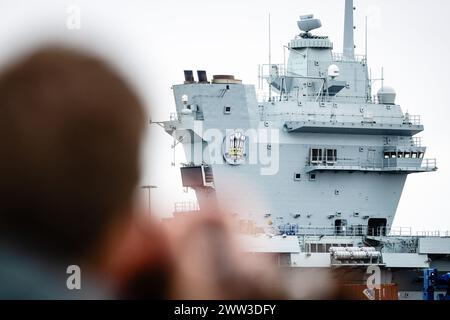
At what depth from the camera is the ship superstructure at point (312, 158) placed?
62.9 meters

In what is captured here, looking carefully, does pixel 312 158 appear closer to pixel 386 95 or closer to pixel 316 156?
pixel 316 156

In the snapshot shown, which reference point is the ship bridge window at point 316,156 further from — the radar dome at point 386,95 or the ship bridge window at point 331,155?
the radar dome at point 386,95

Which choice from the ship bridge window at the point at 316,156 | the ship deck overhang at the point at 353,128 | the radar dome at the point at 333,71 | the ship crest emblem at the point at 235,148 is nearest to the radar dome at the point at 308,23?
the radar dome at the point at 333,71

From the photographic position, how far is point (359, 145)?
66.9m

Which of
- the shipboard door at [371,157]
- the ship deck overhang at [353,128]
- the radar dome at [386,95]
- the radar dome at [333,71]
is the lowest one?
the shipboard door at [371,157]

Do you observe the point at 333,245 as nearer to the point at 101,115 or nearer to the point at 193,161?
the point at 193,161

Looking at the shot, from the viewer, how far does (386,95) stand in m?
68.1

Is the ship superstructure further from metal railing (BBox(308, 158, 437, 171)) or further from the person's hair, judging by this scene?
the person's hair

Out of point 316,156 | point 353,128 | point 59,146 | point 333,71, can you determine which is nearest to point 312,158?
point 316,156

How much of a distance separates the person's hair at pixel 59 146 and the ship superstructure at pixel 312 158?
2683 cm

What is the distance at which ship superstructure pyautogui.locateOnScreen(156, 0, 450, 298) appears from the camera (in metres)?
62.9
